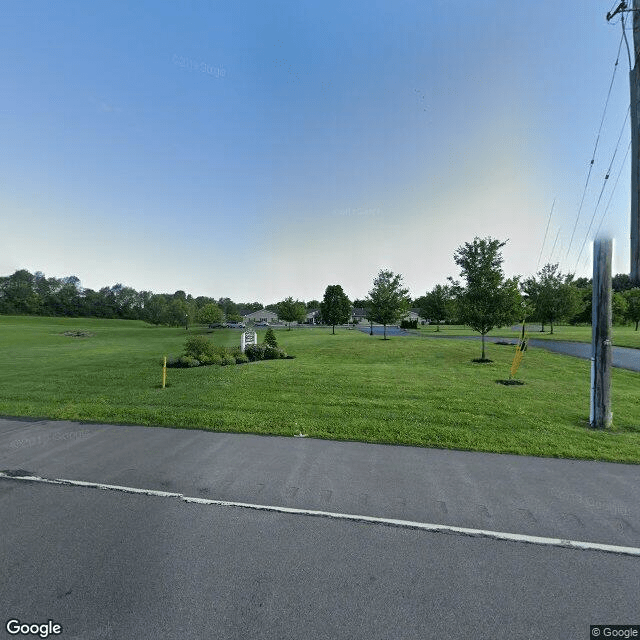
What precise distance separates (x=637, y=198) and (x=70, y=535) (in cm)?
847

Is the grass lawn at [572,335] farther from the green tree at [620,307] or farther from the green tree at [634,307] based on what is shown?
the green tree at [620,307]

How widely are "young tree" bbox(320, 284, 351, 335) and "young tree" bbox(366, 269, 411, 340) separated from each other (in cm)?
1600

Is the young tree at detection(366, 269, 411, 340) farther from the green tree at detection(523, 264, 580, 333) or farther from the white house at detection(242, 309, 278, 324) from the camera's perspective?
the white house at detection(242, 309, 278, 324)

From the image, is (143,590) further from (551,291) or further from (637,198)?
(551,291)

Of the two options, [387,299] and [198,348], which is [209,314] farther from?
[198,348]

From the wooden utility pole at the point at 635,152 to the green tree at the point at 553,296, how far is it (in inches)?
1326

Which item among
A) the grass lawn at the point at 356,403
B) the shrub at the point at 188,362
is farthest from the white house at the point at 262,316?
the grass lawn at the point at 356,403

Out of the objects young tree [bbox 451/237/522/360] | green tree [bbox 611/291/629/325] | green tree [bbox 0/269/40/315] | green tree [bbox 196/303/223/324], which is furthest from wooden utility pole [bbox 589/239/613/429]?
green tree [bbox 0/269/40/315]

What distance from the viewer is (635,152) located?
5.06 meters

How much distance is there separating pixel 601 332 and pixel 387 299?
74.6 ft

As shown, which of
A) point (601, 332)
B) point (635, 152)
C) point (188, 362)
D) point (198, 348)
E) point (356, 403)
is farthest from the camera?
point (198, 348)

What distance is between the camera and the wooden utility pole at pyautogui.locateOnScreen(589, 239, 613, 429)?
6184mm

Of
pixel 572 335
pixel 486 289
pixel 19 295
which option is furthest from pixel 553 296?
pixel 19 295

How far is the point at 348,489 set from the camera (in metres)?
3.80
